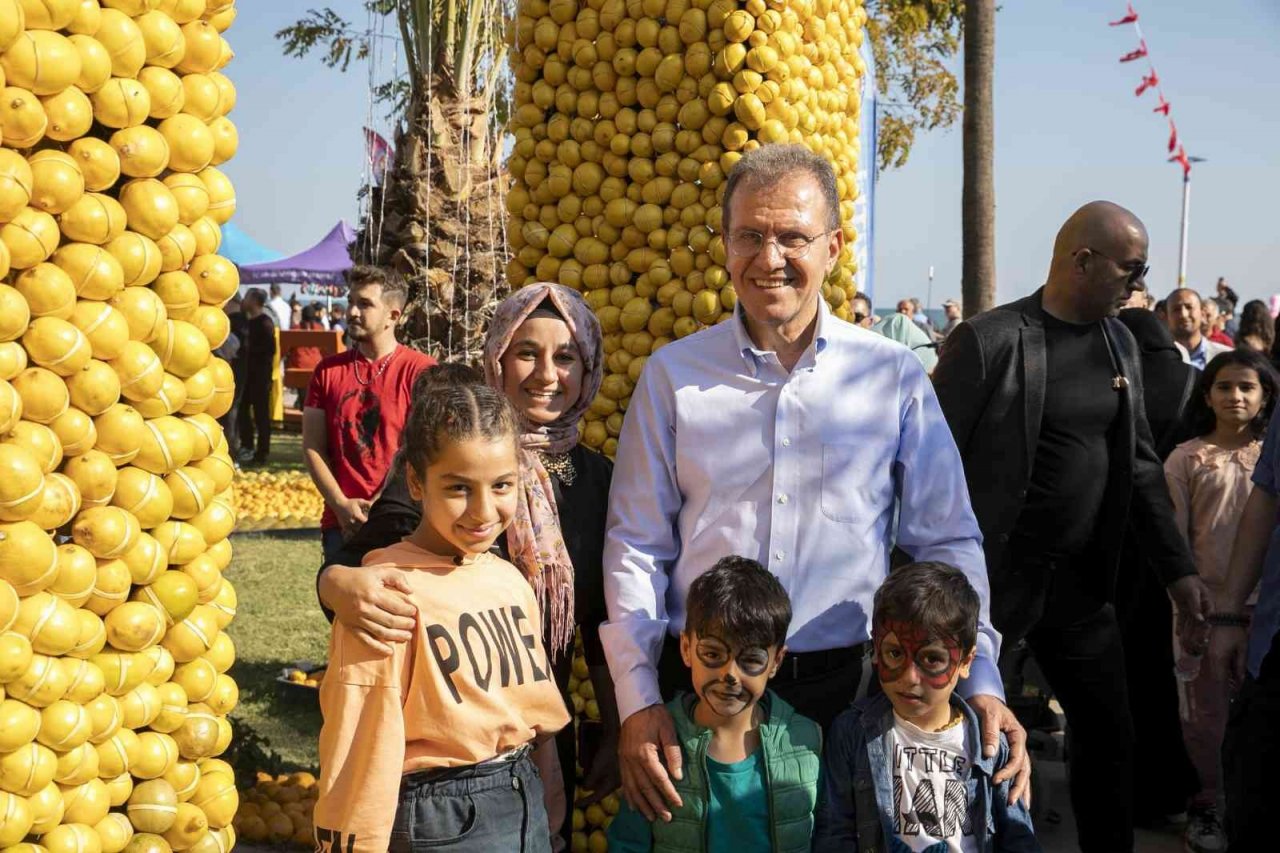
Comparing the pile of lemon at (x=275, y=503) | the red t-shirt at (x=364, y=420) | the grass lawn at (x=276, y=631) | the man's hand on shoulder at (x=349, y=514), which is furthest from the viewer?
the pile of lemon at (x=275, y=503)

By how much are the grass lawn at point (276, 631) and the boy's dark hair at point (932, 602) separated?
11.9 ft

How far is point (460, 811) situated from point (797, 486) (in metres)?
0.97

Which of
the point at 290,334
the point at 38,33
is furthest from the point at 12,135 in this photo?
the point at 290,334

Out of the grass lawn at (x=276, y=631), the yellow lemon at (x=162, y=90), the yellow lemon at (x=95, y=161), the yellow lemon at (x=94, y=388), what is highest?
the yellow lemon at (x=162, y=90)

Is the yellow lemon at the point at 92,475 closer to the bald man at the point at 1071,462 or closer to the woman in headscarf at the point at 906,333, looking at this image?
the bald man at the point at 1071,462

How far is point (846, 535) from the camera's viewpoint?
2.72 metres

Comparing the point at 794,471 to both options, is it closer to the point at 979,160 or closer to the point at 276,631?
the point at 276,631

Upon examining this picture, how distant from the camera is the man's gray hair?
2648mm

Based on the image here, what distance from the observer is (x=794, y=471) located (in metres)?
2.70

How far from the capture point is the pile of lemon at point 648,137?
13.4 feet

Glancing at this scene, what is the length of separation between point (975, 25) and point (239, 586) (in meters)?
6.85

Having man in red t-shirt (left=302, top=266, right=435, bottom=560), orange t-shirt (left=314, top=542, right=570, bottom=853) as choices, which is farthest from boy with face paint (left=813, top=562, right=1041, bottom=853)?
man in red t-shirt (left=302, top=266, right=435, bottom=560)

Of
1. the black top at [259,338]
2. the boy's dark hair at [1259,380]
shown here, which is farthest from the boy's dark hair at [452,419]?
the black top at [259,338]

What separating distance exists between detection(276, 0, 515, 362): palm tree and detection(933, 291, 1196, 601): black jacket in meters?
4.51
